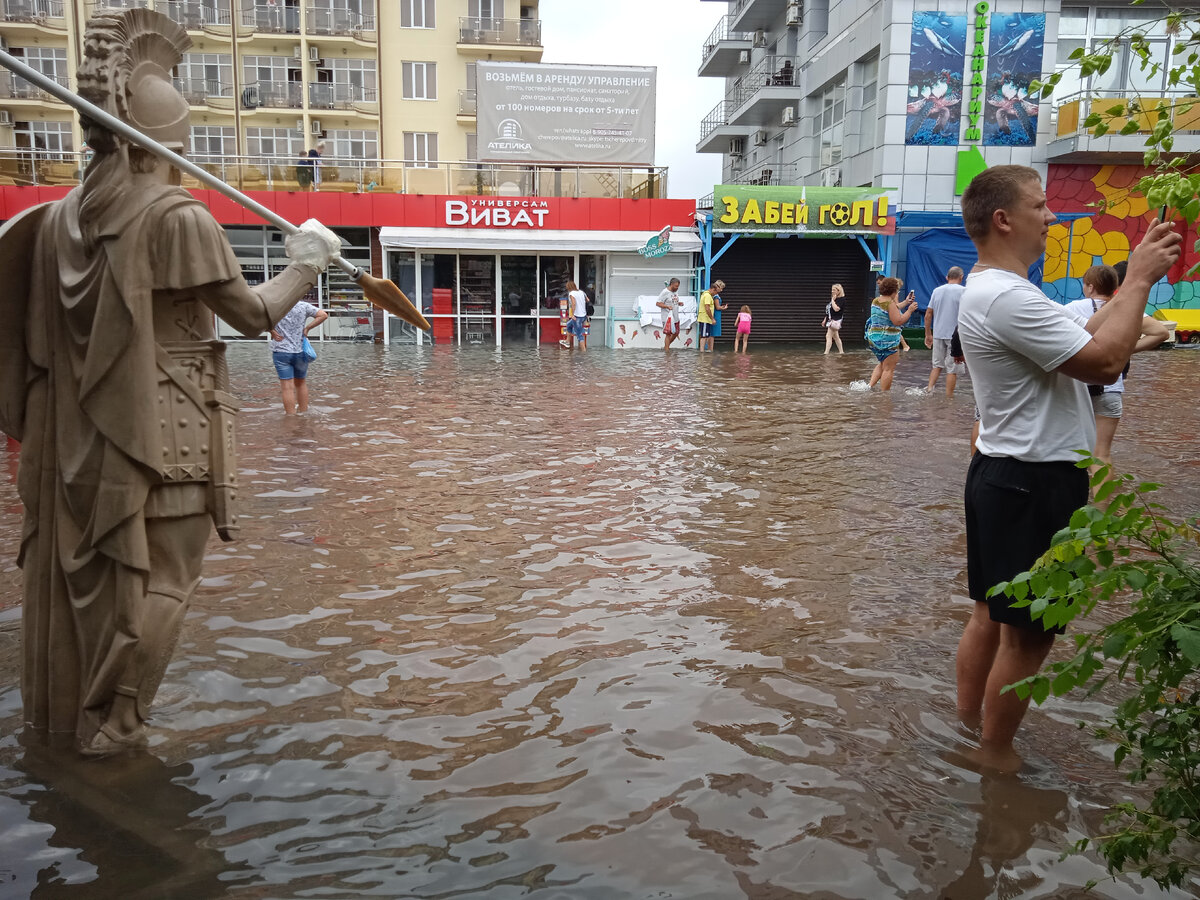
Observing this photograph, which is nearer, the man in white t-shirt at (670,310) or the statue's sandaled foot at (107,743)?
the statue's sandaled foot at (107,743)

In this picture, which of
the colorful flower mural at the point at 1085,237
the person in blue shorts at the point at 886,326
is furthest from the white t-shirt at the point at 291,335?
the colorful flower mural at the point at 1085,237

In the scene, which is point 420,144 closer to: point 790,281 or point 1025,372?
point 790,281

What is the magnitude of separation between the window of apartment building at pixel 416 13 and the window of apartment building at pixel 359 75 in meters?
2.26

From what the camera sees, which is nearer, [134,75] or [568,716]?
[134,75]

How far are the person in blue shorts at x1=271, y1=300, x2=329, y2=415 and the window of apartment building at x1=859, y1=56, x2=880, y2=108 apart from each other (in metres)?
23.0

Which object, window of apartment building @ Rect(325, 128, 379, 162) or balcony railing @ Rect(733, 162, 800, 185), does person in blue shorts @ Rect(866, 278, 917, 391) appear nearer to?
balcony railing @ Rect(733, 162, 800, 185)

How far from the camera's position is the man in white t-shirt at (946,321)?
13250 millimetres

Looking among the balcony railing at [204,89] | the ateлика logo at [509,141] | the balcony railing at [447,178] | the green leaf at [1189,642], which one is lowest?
the green leaf at [1189,642]

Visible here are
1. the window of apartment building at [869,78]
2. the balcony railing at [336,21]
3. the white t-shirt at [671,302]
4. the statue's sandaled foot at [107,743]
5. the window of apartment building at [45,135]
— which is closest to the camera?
the statue's sandaled foot at [107,743]

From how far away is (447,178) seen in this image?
26.3 meters

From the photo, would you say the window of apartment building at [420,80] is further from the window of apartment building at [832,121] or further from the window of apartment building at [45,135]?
the window of apartment building at [832,121]

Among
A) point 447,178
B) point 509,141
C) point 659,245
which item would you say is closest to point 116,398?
point 659,245

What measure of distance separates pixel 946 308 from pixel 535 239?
49.2ft

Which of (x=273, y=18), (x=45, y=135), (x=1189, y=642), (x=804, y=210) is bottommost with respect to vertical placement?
(x=1189, y=642)
